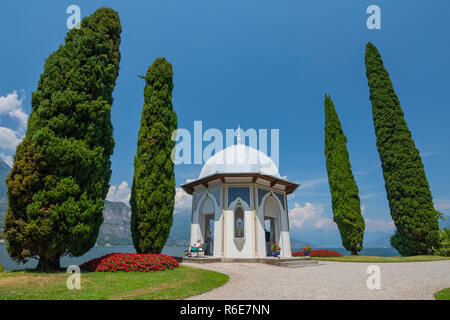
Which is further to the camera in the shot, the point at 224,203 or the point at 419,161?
the point at 419,161

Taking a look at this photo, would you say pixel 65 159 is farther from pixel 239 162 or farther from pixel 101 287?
pixel 239 162

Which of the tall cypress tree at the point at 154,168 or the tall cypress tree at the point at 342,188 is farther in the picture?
the tall cypress tree at the point at 342,188

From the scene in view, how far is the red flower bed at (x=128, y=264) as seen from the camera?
27.7 ft

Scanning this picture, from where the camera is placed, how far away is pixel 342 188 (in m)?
19.8

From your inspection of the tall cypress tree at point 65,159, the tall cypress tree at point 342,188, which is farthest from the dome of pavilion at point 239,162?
the tall cypress tree at point 65,159

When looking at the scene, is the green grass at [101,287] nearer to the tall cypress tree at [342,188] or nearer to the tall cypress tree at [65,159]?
the tall cypress tree at [65,159]

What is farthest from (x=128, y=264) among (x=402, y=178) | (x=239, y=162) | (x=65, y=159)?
(x=402, y=178)

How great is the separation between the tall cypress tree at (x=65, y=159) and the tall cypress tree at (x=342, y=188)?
17665 millimetres

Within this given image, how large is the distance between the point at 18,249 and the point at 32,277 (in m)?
1.41

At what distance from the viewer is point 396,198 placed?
18.0m

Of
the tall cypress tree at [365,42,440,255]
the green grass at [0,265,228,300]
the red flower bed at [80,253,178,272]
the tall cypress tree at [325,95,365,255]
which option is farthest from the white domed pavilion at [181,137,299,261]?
the tall cypress tree at [365,42,440,255]

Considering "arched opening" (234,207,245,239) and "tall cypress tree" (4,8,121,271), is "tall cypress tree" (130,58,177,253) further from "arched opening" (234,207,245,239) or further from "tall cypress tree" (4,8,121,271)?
"arched opening" (234,207,245,239)
